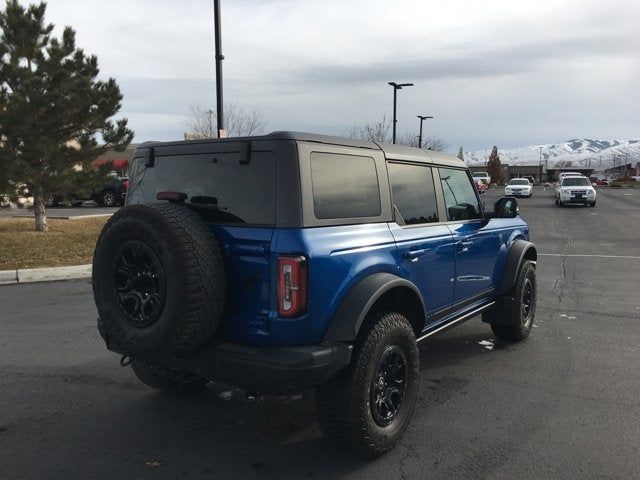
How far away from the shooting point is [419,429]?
3625mm

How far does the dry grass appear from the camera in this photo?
10.1 meters

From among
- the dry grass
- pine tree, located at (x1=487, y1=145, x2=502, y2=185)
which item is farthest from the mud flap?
pine tree, located at (x1=487, y1=145, x2=502, y2=185)

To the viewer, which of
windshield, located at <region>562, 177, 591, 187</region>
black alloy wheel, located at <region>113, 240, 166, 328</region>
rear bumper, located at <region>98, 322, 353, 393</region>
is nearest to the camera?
rear bumper, located at <region>98, 322, 353, 393</region>

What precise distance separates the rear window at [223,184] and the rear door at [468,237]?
183 centimetres

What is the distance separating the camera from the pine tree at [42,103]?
11195 mm

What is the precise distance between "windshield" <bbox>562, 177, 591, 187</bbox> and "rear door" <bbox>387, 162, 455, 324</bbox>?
2721cm

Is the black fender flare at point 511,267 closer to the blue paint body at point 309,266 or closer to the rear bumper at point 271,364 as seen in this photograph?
the blue paint body at point 309,266

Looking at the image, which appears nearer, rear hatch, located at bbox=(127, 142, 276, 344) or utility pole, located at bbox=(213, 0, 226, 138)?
rear hatch, located at bbox=(127, 142, 276, 344)

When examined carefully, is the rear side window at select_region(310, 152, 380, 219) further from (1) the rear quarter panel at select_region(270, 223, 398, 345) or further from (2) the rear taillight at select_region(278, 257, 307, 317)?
(2) the rear taillight at select_region(278, 257, 307, 317)

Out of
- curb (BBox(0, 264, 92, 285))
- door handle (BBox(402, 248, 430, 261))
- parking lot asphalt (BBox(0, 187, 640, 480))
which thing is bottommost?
parking lot asphalt (BBox(0, 187, 640, 480))

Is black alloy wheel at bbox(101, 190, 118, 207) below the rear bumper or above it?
above

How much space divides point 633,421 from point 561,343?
1812 millimetres

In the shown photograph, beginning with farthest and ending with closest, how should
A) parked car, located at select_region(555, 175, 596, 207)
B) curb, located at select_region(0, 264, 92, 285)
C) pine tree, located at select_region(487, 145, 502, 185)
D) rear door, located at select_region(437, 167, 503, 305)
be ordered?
pine tree, located at select_region(487, 145, 502, 185), parked car, located at select_region(555, 175, 596, 207), curb, located at select_region(0, 264, 92, 285), rear door, located at select_region(437, 167, 503, 305)

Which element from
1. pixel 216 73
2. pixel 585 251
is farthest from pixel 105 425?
pixel 585 251
